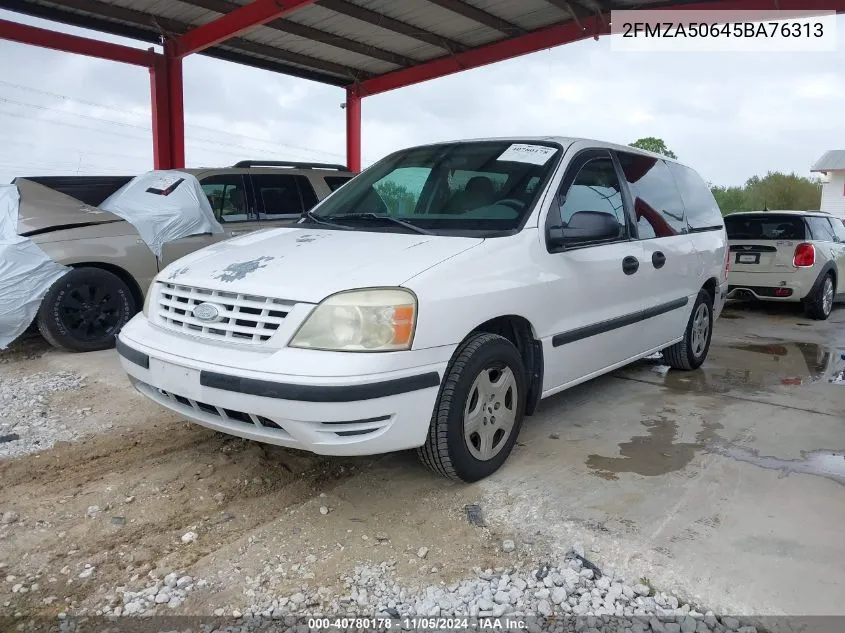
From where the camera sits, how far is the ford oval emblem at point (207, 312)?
9.19ft

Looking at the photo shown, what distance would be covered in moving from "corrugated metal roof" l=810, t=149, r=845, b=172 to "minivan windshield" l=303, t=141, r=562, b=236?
39878 millimetres

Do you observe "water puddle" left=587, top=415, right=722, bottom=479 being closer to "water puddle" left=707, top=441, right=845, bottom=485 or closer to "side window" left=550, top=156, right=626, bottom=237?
"water puddle" left=707, top=441, right=845, bottom=485

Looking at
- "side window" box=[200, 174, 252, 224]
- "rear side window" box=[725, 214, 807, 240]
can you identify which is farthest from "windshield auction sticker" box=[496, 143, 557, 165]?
"rear side window" box=[725, 214, 807, 240]

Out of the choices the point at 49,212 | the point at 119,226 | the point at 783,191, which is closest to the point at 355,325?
the point at 119,226

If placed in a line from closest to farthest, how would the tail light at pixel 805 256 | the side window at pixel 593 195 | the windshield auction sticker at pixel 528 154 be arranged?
the side window at pixel 593 195
the windshield auction sticker at pixel 528 154
the tail light at pixel 805 256

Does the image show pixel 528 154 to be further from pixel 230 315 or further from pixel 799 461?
pixel 799 461

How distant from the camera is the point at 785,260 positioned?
27.8 feet

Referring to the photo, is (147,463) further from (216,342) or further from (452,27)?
(452,27)

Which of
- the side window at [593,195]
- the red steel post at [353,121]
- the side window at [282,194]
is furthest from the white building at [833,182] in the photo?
the side window at [593,195]

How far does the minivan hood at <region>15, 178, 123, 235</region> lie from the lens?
550 centimetres

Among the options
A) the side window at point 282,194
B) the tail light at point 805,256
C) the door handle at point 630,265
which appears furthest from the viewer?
the tail light at point 805,256

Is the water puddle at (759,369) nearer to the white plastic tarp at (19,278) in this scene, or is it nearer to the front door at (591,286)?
the front door at (591,286)

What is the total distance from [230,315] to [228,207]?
4162mm

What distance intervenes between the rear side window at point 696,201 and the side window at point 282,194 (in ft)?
11.5
